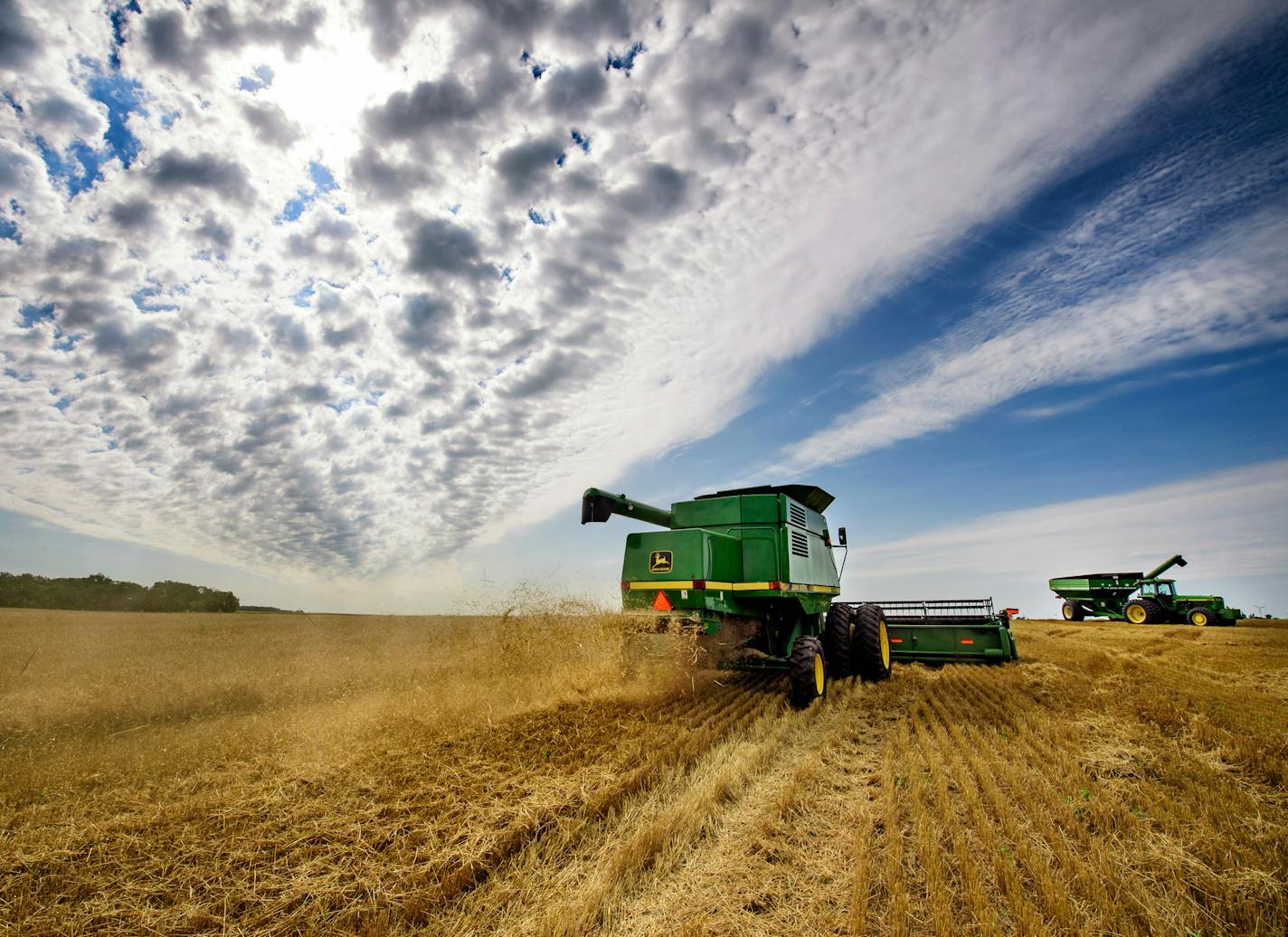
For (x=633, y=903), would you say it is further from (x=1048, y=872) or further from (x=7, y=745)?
(x=7, y=745)

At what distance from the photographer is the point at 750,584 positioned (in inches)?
323

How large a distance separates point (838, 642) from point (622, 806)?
20.7ft

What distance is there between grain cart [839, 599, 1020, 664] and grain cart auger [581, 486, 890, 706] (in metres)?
1.62

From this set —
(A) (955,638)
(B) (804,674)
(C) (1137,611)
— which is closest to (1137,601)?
(C) (1137,611)

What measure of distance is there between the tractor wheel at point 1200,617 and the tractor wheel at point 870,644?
905 inches

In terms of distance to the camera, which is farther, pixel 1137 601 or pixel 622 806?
pixel 1137 601

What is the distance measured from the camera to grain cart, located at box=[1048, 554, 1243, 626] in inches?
944

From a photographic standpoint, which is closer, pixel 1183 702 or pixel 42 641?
pixel 1183 702

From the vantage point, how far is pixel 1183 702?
7645 mm

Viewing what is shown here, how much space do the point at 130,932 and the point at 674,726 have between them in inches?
177

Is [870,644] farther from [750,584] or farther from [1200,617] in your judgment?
[1200,617]

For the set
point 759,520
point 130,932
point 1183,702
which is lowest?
point 130,932

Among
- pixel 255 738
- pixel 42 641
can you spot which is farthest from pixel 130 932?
pixel 42 641

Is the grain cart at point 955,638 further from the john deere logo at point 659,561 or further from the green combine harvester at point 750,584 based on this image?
the john deere logo at point 659,561
